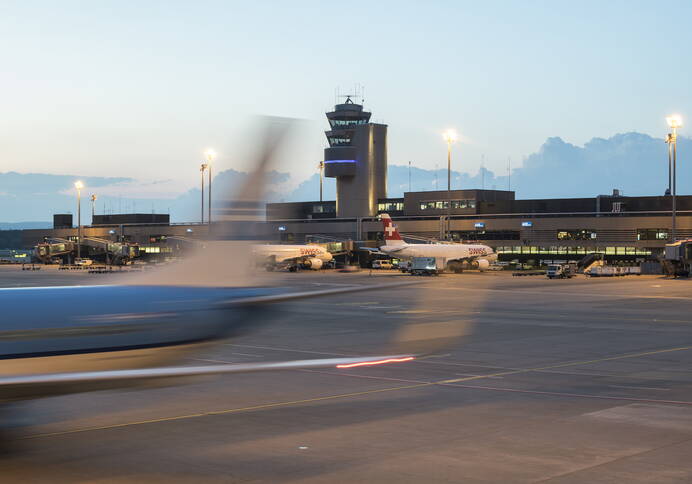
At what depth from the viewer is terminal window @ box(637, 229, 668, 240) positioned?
128 meters

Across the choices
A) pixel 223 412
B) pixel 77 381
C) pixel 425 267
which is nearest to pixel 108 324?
pixel 77 381

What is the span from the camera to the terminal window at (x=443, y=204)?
16300 centimetres

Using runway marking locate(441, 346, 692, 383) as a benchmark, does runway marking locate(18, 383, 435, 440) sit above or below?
above

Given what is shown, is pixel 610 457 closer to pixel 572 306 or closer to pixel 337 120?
pixel 572 306

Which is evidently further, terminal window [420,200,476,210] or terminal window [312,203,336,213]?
terminal window [312,203,336,213]

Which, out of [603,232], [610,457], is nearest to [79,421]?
[610,457]

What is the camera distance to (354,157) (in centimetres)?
17912

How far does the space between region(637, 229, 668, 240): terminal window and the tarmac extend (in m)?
106

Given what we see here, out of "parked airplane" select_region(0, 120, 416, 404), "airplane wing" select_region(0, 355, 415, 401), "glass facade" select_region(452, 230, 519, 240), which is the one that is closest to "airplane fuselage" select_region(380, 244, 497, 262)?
"glass facade" select_region(452, 230, 519, 240)

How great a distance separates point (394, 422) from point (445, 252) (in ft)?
315

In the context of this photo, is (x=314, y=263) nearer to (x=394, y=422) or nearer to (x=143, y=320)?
(x=394, y=422)

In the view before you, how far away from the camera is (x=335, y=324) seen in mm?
38656

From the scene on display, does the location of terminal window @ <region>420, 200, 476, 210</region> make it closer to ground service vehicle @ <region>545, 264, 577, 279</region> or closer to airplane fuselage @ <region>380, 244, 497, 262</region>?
airplane fuselage @ <region>380, 244, 497, 262</region>

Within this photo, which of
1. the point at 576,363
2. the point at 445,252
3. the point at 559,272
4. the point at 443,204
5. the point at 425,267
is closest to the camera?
the point at 576,363
